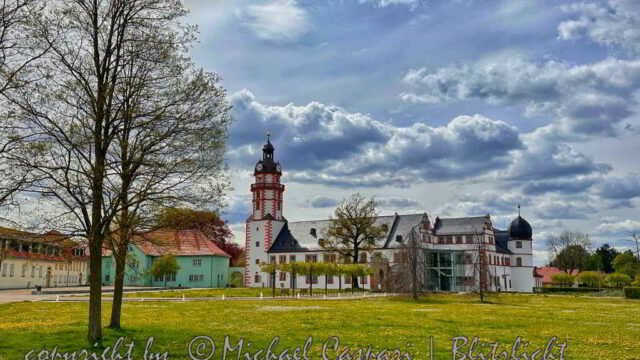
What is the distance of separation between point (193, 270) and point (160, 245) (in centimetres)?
6440

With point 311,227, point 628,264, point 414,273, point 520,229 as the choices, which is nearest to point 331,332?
point 414,273

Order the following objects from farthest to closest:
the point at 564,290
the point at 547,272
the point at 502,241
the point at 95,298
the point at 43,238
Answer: the point at 547,272
the point at 502,241
the point at 564,290
the point at 95,298
the point at 43,238

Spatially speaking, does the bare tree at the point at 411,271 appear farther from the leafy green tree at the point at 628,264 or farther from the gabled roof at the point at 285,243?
the leafy green tree at the point at 628,264

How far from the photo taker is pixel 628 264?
9144cm

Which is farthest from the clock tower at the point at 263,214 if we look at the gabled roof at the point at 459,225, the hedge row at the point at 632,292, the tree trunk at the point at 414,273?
the hedge row at the point at 632,292

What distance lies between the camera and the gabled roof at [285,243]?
8494 centimetres

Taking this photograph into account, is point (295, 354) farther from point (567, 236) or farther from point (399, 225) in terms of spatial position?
point (567, 236)

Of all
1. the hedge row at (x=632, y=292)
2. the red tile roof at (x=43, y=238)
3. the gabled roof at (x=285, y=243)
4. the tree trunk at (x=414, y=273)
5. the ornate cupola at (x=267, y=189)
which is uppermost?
the ornate cupola at (x=267, y=189)

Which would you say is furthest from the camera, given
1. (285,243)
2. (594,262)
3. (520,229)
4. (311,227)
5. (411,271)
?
Answer: (594,262)

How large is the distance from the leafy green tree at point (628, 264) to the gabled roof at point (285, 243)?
173 feet

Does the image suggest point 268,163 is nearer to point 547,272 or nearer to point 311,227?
point 311,227

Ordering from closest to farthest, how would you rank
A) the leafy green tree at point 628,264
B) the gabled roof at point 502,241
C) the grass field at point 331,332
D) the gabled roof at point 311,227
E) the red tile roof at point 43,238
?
the grass field at point 331,332, the red tile roof at point 43,238, the gabled roof at point 311,227, the gabled roof at point 502,241, the leafy green tree at point 628,264

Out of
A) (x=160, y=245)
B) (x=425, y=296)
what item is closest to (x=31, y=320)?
(x=160, y=245)

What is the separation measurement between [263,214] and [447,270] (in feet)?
95.4
